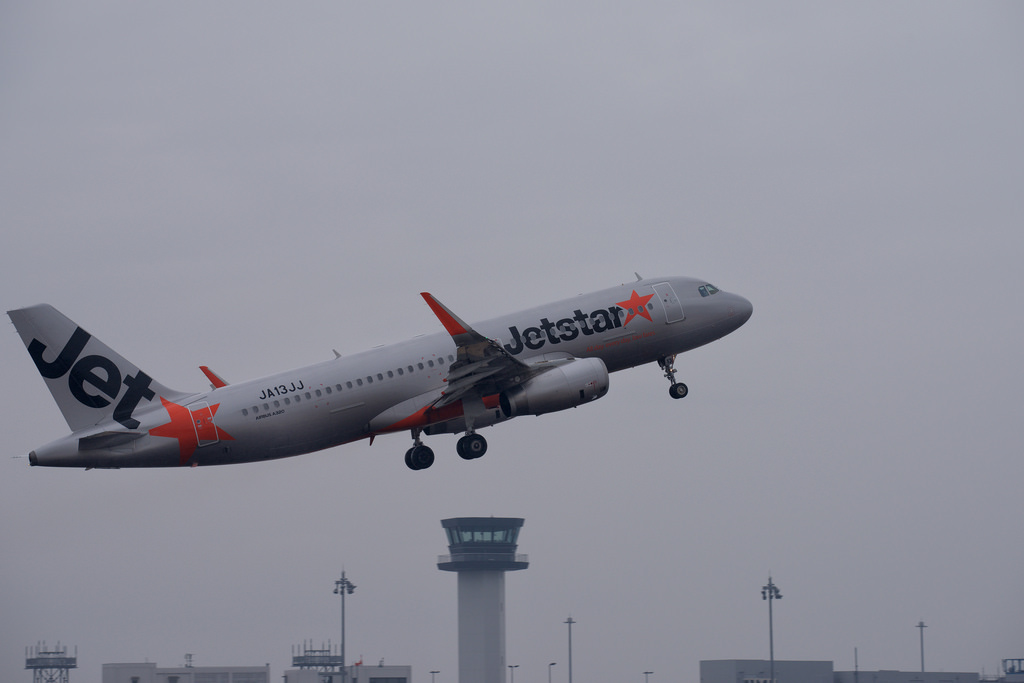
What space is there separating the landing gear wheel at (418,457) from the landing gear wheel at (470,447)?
6.64ft

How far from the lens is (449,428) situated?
191 ft

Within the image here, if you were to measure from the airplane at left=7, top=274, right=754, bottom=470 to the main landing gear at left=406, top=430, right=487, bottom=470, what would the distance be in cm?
5

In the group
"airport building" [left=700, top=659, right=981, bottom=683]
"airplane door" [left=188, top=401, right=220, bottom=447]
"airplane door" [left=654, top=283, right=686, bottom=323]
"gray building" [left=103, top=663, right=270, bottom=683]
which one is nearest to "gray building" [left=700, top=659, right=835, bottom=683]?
"airport building" [left=700, top=659, right=981, bottom=683]

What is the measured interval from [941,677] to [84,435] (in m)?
71.6

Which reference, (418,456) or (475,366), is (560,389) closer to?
(475,366)

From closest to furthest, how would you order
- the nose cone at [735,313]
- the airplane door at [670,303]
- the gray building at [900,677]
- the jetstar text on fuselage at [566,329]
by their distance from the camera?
1. the jetstar text on fuselage at [566,329]
2. the airplane door at [670,303]
3. the nose cone at [735,313]
4. the gray building at [900,677]

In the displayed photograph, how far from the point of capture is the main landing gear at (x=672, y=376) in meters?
62.4

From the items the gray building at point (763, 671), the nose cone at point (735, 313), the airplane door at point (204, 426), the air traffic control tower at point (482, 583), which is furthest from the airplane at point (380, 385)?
the air traffic control tower at point (482, 583)

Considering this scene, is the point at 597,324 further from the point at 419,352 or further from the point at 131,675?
the point at 131,675

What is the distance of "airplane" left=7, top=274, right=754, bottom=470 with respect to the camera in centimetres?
5166

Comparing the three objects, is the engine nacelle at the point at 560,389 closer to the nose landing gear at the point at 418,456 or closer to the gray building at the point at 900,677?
the nose landing gear at the point at 418,456

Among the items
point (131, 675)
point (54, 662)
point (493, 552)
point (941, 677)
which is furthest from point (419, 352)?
point (493, 552)

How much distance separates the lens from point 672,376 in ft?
206

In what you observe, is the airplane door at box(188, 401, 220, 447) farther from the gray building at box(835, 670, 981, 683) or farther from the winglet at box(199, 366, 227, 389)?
the gray building at box(835, 670, 981, 683)
